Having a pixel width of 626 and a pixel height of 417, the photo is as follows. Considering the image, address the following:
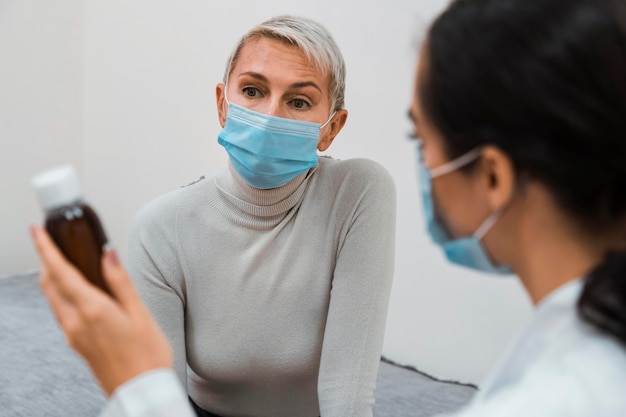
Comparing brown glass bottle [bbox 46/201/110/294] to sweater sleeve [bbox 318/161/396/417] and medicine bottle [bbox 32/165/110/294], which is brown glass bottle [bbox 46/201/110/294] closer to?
medicine bottle [bbox 32/165/110/294]

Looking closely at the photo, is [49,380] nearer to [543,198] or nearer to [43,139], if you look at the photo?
[43,139]

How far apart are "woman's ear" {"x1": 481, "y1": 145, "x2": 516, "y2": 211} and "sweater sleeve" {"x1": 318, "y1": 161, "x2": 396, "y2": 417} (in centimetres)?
65

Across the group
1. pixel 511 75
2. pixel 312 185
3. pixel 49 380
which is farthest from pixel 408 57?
pixel 511 75

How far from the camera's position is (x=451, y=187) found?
0.82 meters

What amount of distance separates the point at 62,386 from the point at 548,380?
2007mm

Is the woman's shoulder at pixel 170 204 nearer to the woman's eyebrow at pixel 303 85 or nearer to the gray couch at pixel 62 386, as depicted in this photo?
the woman's eyebrow at pixel 303 85

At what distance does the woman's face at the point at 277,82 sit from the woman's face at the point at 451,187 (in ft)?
1.94

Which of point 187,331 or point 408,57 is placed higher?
point 408,57

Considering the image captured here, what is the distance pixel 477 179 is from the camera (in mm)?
781

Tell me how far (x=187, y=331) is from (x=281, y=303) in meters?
0.20

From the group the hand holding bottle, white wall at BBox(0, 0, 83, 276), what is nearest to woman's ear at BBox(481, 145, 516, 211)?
the hand holding bottle

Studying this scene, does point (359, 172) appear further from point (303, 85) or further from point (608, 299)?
point (608, 299)

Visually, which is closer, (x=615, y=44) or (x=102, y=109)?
(x=615, y=44)

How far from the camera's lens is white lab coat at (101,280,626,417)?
2.10 feet
